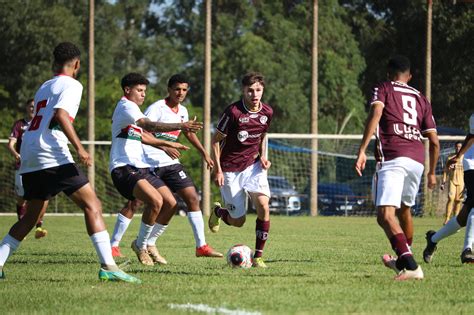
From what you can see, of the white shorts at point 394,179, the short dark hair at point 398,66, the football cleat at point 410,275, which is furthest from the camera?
the short dark hair at point 398,66

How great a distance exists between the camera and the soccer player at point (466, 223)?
12062 millimetres

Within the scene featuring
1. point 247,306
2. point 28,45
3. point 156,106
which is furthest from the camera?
point 28,45

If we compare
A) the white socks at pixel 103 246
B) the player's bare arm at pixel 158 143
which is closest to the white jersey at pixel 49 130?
the white socks at pixel 103 246

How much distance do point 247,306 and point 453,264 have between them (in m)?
4.75

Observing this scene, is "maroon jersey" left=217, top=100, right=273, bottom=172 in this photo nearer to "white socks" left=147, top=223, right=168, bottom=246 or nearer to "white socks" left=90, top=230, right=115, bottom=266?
"white socks" left=147, top=223, right=168, bottom=246

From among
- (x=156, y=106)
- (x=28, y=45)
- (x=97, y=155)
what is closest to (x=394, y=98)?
(x=156, y=106)

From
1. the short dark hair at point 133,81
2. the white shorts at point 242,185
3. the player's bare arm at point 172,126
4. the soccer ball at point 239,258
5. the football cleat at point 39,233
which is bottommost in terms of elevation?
the football cleat at point 39,233

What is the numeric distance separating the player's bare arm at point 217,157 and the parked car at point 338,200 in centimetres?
2058

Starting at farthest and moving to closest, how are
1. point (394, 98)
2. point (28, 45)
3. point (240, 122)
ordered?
point (28, 45)
point (240, 122)
point (394, 98)

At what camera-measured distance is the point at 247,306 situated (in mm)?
7934

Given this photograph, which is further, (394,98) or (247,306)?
(394,98)

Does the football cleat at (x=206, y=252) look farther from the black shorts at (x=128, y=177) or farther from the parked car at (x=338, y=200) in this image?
the parked car at (x=338, y=200)

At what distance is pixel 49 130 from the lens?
9484mm

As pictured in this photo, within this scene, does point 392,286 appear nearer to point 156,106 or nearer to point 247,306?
point 247,306
